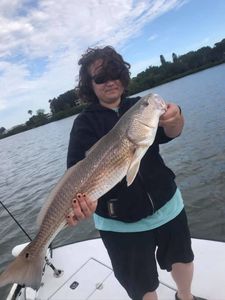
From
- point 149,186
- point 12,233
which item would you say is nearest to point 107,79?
point 149,186

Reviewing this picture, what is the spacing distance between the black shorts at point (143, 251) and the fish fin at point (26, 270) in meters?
0.61

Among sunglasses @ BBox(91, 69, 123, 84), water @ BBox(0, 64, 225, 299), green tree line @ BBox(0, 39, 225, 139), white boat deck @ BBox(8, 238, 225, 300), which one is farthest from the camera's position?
green tree line @ BBox(0, 39, 225, 139)

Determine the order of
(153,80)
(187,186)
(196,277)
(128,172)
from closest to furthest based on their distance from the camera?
(128,172), (196,277), (187,186), (153,80)

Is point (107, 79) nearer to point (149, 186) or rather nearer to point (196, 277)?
point (149, 186)

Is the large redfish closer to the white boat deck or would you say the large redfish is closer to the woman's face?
the woman's face

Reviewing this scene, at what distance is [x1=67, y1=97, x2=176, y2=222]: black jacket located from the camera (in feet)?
9.20

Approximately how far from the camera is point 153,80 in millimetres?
79500

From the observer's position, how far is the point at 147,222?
288 cm

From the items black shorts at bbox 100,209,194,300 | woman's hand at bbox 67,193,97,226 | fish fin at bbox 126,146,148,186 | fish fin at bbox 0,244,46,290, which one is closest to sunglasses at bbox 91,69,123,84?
fish fin at bbox 126,146,148,186

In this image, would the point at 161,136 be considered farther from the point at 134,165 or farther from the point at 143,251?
the point at 143,251

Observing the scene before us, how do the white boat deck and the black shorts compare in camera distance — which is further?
the white boat deck

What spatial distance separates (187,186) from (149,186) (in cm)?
772

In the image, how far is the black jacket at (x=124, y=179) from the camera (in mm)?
2803

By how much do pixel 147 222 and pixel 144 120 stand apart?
864mm
